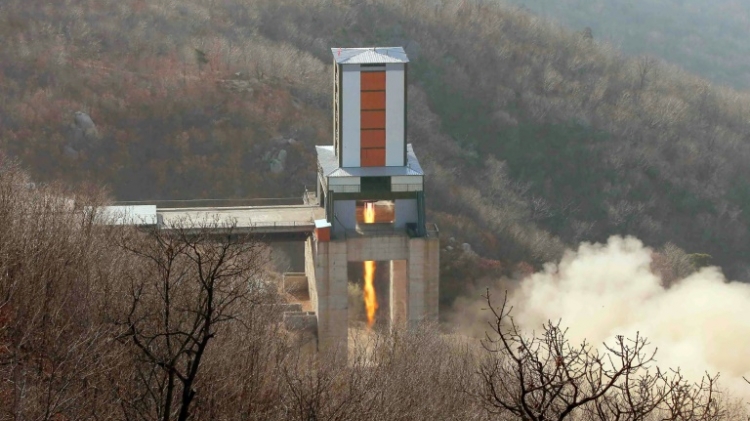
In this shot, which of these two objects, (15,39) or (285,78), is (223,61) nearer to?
(285,78)

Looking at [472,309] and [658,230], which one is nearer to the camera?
[472,309]

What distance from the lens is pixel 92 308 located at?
32938mm

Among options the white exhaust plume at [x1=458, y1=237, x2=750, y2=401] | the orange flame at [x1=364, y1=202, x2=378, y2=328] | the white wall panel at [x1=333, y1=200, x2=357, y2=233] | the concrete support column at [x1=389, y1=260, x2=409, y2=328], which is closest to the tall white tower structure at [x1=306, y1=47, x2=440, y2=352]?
the white wall panel at [x1=333, y1=200, x2=357, y2=233]

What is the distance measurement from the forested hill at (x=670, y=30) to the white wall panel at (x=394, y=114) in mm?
89857

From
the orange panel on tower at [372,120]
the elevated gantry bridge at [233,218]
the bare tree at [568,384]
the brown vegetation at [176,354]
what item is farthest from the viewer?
the orange panel on tower at [372,120]

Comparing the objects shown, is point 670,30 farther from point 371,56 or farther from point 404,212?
point 404,212

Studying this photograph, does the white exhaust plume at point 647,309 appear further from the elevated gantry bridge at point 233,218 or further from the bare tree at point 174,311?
the bare tree at point 174,311

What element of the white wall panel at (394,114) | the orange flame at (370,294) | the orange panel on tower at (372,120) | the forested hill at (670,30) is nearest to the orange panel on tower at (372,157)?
the white wall panel at (394,114)

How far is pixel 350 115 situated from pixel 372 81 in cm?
171

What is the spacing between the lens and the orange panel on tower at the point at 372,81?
50688 mm

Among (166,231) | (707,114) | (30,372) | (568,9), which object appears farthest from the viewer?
(568,9)

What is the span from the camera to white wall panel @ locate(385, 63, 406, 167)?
50688mm

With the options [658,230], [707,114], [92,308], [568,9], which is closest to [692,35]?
[568,9]

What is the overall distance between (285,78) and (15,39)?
18.2 meters
